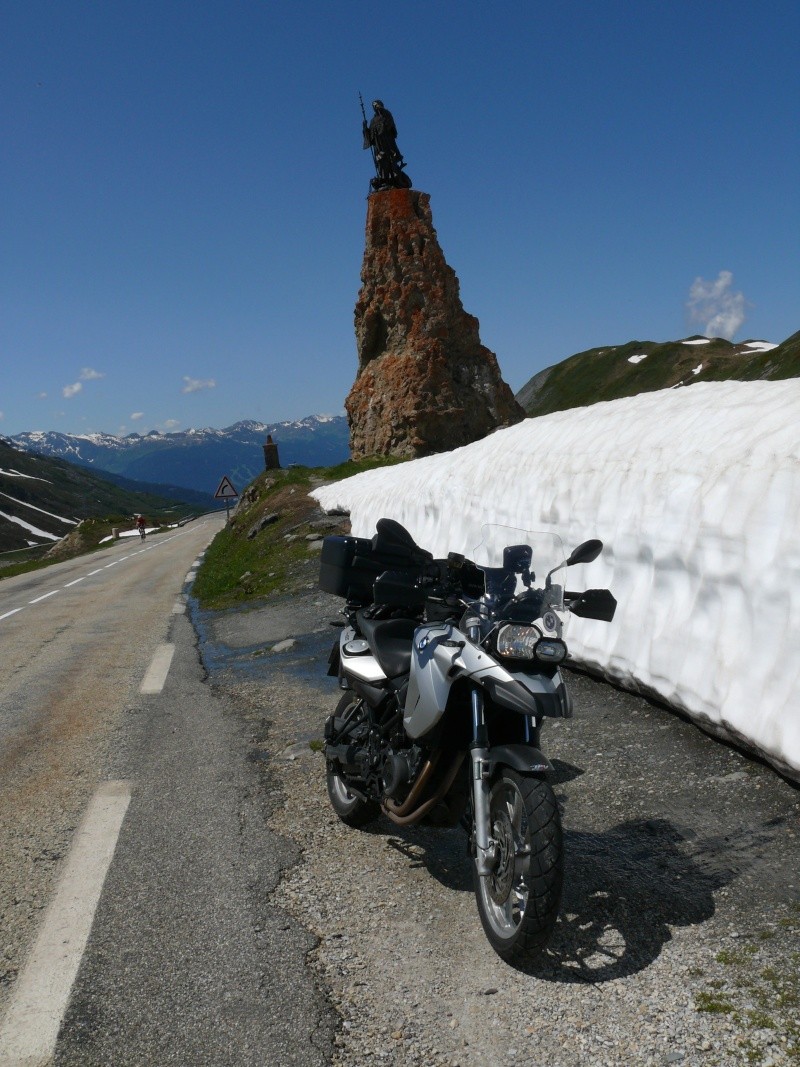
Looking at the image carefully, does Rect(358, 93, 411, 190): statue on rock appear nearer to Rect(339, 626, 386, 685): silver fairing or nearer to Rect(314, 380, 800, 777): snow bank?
Rect(314, 380, 800, 777): snow bank

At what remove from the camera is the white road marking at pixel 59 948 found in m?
2.95

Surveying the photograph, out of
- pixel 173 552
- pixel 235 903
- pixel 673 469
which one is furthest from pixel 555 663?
pixel 173 552

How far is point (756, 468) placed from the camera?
525 centimetres

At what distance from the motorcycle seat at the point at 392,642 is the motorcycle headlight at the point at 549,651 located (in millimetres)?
988

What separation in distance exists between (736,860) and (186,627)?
10493mm

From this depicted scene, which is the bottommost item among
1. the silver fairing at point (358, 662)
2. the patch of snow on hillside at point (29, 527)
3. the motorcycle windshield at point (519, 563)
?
the patch of snow on hillside at point (29, 527)

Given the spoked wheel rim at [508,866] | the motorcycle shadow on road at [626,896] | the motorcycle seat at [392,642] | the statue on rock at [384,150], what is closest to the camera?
the spoked wheel rim at [508,866]

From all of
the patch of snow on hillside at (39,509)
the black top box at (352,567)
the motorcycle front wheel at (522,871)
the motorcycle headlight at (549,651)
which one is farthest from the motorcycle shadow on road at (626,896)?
the patch of snow on hillside at (39,509)

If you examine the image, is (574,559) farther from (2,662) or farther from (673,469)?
(2,662)

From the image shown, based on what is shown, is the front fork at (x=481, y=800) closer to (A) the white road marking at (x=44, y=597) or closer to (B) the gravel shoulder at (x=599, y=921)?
(B) the gravel shoulder at (x=599, y=921)

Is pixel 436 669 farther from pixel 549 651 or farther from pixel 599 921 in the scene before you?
pixel 599 921

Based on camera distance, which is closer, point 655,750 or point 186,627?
point 655,750

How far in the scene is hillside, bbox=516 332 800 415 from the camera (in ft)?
450

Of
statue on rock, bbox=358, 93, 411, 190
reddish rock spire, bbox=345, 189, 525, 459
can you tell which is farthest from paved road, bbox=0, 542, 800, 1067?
statue on rock, bbox=358, 93, 411, 190
